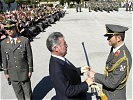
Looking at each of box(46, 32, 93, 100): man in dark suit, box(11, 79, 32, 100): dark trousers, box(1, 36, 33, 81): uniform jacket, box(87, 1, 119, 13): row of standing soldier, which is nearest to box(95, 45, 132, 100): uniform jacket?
box(46, 32, 93, 100): man in dark suit

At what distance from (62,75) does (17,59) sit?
8.03 feet

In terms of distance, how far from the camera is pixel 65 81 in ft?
10.8

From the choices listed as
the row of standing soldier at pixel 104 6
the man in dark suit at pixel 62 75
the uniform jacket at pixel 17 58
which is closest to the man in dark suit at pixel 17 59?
the uniform jacket at pixel 17 58

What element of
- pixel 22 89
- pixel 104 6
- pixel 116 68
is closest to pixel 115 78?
pixel 116 68

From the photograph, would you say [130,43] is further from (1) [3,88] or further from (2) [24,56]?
(2) [24,56]

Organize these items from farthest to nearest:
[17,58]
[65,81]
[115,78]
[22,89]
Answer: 1. [22,89]
2. [17,58]
3. [115,78]
4. [65,81]

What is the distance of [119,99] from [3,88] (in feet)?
14.6

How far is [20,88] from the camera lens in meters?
5.82

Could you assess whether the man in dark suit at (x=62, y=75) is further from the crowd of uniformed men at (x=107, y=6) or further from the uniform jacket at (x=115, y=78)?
the crowd of uniformed men at (x=107, y=6)

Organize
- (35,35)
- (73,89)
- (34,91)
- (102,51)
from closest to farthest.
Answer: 1. (73,89)
2. (34,91)
3. (102,51)
4. (35,35)

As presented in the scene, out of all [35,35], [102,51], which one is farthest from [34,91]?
[35,35]

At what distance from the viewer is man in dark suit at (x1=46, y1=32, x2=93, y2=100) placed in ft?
10.9

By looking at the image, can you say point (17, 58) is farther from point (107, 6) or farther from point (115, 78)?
point (107, 6)

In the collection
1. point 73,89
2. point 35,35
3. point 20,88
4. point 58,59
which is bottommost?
point 35,35
